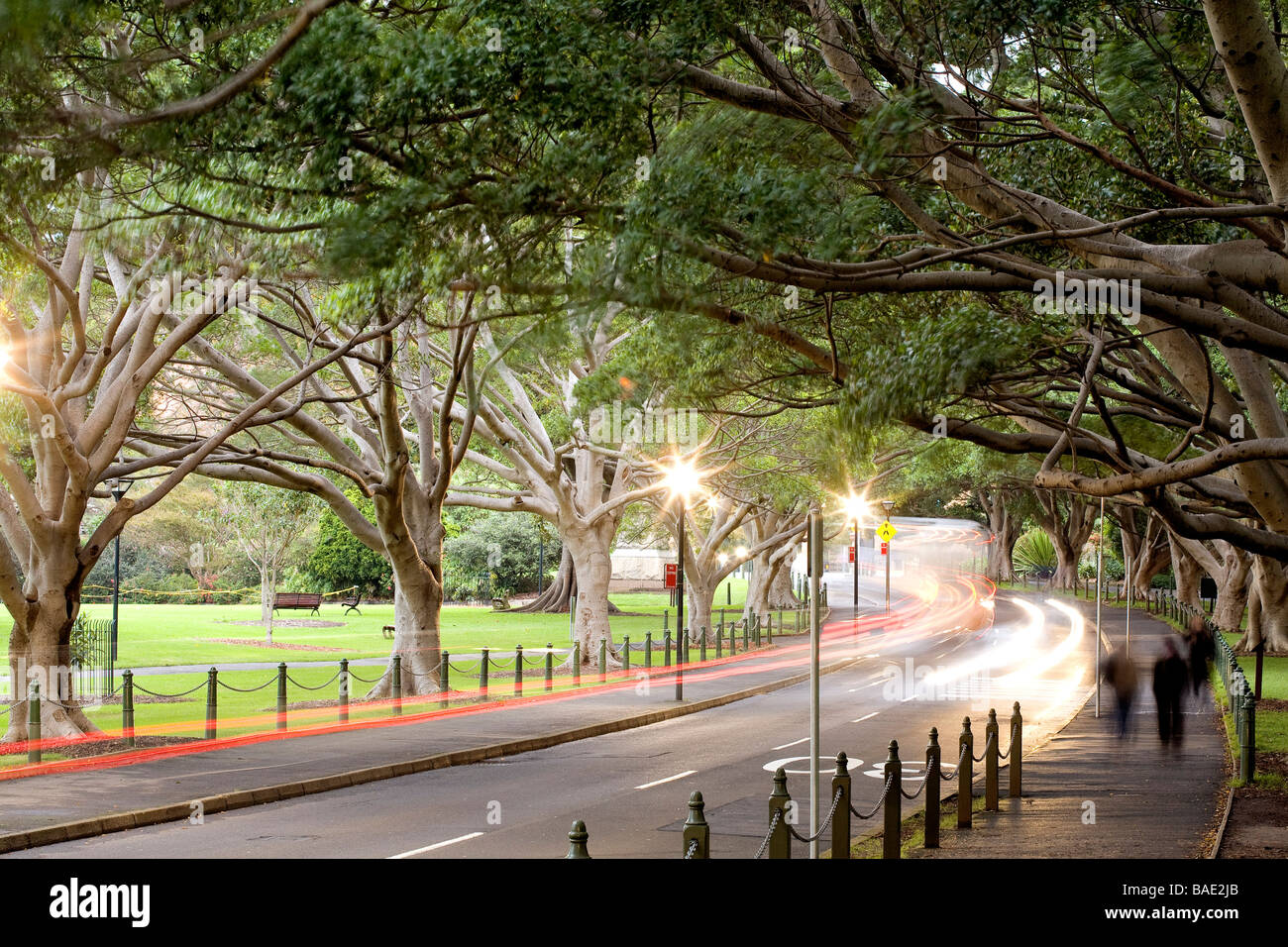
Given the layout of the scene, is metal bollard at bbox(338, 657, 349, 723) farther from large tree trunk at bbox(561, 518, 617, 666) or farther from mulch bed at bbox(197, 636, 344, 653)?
mulch bed at bbox(197, 636, 344, 653)

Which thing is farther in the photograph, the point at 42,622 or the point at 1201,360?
the point at 42,622

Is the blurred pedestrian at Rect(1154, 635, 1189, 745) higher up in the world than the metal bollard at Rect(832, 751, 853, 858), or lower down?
lower down

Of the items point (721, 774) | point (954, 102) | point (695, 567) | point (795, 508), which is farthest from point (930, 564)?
point (954, 102)

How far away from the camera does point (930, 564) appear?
82.8 m

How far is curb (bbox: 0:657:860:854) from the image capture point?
11.7m

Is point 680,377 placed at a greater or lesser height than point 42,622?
greater

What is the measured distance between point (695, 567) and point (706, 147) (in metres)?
28.2

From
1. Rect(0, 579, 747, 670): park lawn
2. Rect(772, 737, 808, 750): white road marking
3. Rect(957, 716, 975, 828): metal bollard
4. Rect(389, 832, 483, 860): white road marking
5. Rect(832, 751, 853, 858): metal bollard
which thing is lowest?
Rect(0, 579, 747, 670): park lawn

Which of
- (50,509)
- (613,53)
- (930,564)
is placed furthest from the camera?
(930,564)

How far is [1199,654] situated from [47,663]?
72.5ft

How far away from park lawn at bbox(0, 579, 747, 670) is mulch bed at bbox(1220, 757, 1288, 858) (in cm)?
2478

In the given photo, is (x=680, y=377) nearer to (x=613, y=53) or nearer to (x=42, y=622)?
(x=613, y=53)

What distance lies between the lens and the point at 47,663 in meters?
16.8

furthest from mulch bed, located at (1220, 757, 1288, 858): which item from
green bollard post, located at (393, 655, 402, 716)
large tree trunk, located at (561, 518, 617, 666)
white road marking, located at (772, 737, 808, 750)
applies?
large tree trunk, located at (561, 518, 617, 666)
